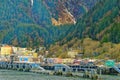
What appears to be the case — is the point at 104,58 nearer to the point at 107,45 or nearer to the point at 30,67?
the point at 107,45

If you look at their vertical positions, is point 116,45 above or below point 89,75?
above

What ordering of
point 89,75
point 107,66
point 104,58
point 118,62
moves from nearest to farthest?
point 89,75 → point 107,66 → point 118,62 → point 104,58

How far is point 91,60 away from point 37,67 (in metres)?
21.4

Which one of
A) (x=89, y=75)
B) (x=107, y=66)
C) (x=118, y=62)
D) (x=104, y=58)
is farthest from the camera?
(x=104, y=58)

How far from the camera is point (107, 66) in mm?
157625

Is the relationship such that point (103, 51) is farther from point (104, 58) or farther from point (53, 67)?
point (53, 67)

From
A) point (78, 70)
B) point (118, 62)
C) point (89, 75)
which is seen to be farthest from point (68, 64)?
point (89, 75)

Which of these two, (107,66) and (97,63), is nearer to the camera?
(107,66)

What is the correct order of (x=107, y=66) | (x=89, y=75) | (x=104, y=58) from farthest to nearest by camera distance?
1. (x=104, y=58)
2. (x=107, y=66)
3. (x=89, y=75)

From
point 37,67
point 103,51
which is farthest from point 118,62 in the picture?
point 37,67

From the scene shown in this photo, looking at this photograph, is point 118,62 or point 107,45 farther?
point 107,45

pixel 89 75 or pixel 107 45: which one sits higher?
pixel 107 45

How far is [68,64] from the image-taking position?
622ft

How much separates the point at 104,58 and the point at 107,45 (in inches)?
441
